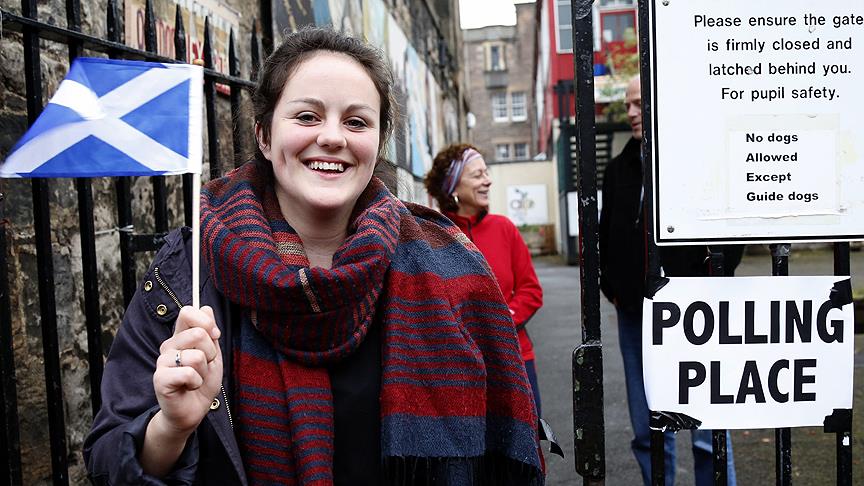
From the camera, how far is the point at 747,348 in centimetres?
172

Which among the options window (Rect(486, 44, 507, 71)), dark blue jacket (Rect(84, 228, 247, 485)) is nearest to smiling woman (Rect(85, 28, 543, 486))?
dark blue jacket (Rect(84, 228, 247, 485))

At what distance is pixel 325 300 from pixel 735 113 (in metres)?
1.00

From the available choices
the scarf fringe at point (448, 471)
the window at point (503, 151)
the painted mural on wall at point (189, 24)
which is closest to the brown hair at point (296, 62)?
the scarf fringe at point (448, 471)

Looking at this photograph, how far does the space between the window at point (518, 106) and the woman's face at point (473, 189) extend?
4526 centimetres

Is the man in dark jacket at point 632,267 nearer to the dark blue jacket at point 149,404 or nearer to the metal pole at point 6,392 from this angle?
the dark blue jacket at point 149,404

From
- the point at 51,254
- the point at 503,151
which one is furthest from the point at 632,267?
the point at 503,151

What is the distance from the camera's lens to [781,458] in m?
1.80

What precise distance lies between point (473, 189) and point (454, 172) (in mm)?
170

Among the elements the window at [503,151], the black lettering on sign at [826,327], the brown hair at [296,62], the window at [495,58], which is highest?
the window at [495,58]

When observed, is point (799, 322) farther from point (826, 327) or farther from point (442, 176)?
point (442, 176)

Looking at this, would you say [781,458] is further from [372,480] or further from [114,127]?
[114,127]

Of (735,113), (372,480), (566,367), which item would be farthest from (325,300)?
(566,367)

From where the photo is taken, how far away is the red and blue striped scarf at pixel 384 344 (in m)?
1.60

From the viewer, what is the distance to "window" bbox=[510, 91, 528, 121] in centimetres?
4856
